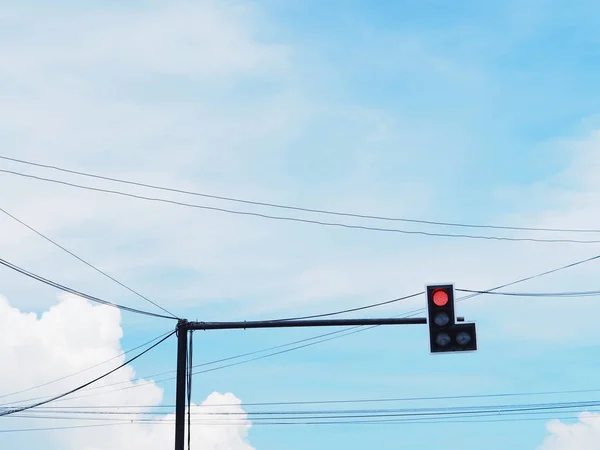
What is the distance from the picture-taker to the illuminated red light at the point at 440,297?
15391 millimetres

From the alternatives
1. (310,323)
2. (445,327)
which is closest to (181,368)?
(310,323)

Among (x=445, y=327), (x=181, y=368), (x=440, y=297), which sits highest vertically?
(x=440, y=297)

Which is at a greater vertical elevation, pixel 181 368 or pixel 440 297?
pixel 440 297

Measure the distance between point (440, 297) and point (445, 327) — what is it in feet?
1.75

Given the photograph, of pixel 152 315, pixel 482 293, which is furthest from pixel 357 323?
pixel 482 293

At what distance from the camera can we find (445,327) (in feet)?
50.4

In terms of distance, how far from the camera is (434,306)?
15406 millimetres

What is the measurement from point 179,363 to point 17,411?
10657 millimetres

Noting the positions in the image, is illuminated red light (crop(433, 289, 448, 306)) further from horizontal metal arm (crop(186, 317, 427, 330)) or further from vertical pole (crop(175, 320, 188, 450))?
vertical pole (crop(175, 320, 188, 450))

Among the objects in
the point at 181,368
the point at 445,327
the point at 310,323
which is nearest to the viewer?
the point at 445,327

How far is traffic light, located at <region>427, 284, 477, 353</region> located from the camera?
15320 mm

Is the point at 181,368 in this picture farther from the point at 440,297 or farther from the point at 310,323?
the point at 440,297

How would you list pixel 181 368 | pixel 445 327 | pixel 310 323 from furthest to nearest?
pixel 181 368
pixel 310 323
pixel 445 327

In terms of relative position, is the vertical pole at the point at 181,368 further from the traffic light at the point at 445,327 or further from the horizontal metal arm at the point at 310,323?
the traffic light at the point at 445,327
